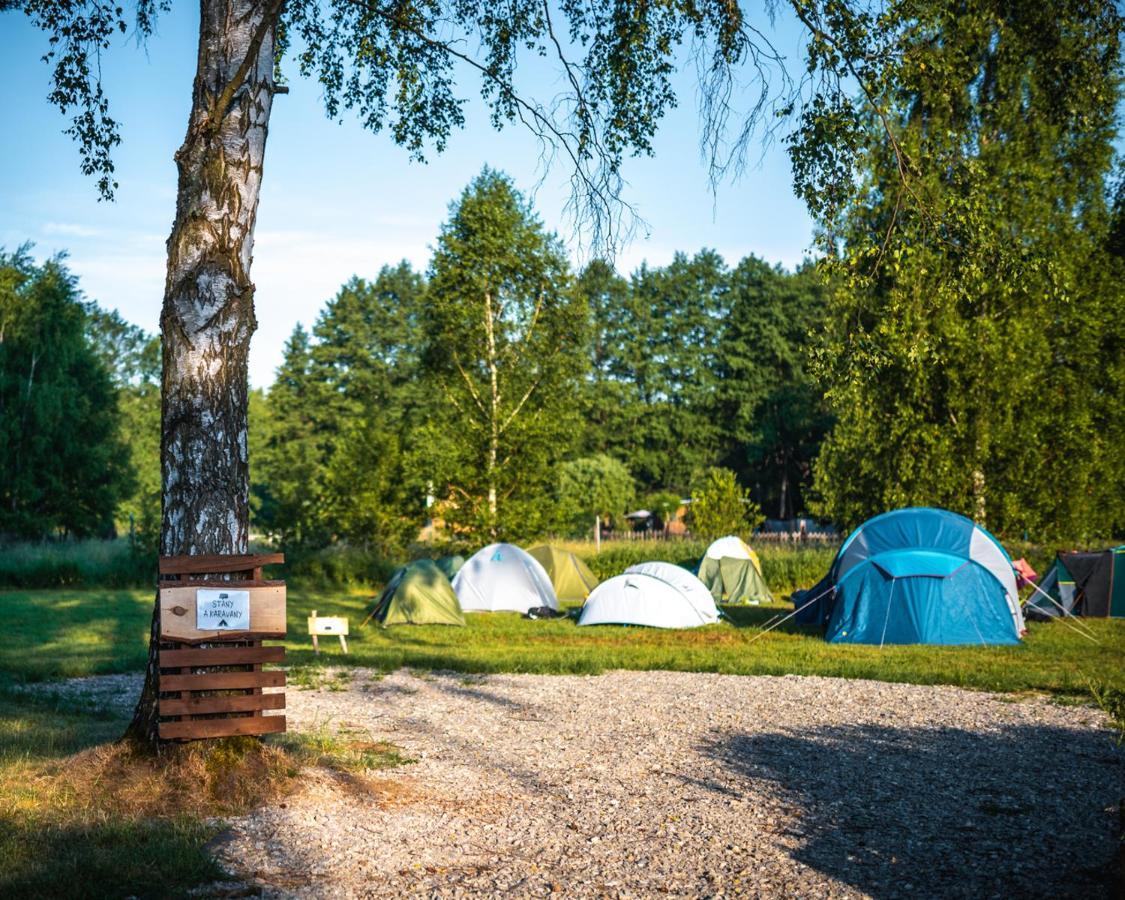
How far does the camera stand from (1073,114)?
7.21 m

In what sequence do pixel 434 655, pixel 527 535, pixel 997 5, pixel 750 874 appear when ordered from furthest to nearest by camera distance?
1. pixel 527 535
2. pixel 434 655
3. pixel 997 5
4. pixel 750 874

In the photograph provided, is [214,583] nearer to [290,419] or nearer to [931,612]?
[931,612]

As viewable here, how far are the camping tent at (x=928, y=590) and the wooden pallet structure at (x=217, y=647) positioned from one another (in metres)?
11.2

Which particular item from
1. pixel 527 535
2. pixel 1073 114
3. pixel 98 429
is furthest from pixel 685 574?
pixel 98 429

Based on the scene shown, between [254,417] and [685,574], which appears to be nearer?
[685,574]

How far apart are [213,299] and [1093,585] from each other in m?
17.8

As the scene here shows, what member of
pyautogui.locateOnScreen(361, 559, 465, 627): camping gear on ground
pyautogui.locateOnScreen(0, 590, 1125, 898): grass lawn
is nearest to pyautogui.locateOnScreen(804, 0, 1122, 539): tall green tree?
pyautogui.locateOnScreen(0, 590, 1125, 898): grass lawn

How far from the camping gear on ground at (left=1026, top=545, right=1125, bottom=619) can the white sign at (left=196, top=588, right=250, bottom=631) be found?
16.4 m

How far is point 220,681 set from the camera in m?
5.64

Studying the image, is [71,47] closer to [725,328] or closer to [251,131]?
[251,131]

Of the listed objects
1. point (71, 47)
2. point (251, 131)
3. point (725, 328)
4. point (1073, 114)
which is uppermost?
point (725, 328)

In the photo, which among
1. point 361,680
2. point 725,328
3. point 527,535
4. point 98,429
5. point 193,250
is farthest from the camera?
point 725,328

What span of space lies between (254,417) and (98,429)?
2650cm

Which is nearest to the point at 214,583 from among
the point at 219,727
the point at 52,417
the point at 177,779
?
the point at 219,727
